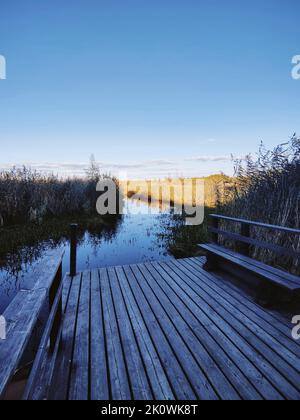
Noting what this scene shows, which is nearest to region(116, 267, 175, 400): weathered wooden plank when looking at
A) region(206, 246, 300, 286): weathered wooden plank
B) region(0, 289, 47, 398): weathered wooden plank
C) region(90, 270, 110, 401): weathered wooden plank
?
region(90, 270, 110, 401): weathered wooden plank

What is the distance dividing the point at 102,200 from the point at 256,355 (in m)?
15.3

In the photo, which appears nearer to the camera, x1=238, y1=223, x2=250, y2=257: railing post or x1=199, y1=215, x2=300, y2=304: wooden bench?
x1=199, y1=215, x2=300, y2=304: wooden bench

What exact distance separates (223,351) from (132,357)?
0.99m

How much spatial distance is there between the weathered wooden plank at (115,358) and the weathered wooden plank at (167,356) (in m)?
0.39

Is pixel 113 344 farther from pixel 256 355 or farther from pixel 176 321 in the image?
pixel 256 355

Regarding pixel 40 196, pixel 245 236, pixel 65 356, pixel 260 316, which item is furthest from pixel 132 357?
pixel 40 196

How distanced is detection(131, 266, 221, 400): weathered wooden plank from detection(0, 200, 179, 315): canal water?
270 centimetres

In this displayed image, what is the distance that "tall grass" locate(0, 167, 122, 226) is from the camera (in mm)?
10312

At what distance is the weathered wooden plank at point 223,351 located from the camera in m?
2.04

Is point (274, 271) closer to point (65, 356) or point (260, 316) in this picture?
point (260, 316)

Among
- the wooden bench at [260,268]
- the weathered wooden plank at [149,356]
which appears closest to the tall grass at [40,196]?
the weathered wooden plank at [149,356]

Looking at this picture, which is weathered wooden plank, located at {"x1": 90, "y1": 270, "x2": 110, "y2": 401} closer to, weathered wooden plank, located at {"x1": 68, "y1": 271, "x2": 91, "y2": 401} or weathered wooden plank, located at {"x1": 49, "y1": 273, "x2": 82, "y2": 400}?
weathered wooden plank, located at {"x1": 68, "y1": 271, "x2": 91, "y2": 401}

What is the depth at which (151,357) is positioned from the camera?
2391mm
